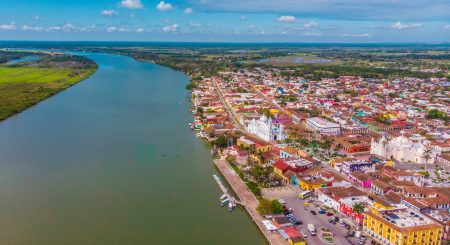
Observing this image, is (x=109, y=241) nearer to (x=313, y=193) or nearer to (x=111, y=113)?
(x=313, y=193)

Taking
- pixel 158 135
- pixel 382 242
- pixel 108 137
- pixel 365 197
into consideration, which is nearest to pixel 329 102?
pixel 158 135

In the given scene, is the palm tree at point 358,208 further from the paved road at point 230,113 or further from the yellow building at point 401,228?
the paved road at point 230,113

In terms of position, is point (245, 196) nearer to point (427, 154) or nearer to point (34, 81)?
point (427, 154)

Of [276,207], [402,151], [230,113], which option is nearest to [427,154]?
[402,151]

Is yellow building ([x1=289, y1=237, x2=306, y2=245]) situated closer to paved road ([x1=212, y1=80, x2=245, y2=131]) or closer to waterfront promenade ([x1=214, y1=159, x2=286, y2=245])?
waterfront promenade ([x1=214, y1=159, x2=286, y2=245])

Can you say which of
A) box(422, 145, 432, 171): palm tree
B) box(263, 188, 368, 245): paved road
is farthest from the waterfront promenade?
box(422, 145, 432, 171): palm tree

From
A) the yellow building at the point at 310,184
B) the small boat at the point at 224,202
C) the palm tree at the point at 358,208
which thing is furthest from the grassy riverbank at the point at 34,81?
the palm tree at the point at 358,208
